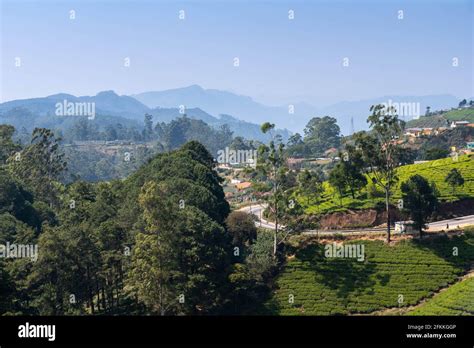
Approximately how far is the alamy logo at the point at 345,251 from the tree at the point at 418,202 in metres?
3.33

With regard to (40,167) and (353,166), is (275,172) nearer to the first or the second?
(353,166)

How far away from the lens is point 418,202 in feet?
80.8

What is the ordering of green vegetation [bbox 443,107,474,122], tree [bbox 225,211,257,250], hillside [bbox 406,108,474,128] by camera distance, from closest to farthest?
tree [bbox 225,211,257,250], green vegetation [bbox 443,107,474,122], hillside [bbox 406,108,474,128]

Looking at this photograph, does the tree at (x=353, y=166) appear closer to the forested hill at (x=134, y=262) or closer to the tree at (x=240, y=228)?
the tree at (x=240, y=228)

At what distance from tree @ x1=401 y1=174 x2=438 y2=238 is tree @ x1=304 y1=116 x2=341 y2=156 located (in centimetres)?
6468

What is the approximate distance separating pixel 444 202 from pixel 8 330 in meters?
28.9

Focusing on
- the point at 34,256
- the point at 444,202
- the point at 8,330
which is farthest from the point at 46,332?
the point at 444,202

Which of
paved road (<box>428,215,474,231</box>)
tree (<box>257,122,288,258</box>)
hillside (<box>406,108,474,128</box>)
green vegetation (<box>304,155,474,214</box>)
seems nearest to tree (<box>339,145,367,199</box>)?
green vegetation (<box>304,155,474,214</box>)

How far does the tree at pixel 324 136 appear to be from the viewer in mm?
91562

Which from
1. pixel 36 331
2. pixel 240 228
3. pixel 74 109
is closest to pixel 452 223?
pixel 240 228

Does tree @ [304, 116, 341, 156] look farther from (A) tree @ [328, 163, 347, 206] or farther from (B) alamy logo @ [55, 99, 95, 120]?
(B) alamy logo @ [55, 99, 95, 120]

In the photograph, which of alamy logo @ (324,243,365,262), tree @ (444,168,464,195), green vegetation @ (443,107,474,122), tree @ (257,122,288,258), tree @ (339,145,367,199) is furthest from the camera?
green vegetation @ (443,107,474,122)

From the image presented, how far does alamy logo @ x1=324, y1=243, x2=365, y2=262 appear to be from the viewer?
24250 mm
